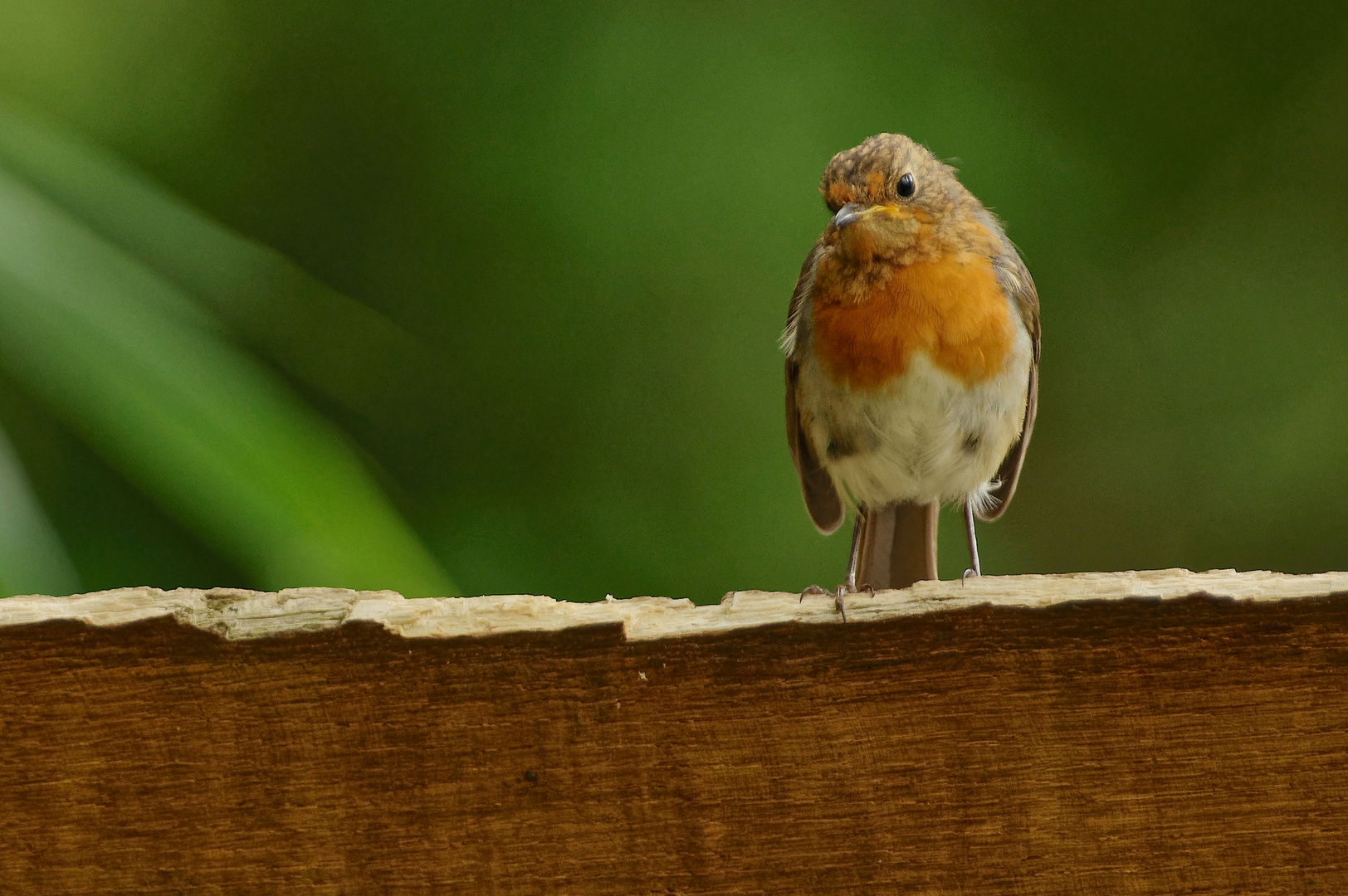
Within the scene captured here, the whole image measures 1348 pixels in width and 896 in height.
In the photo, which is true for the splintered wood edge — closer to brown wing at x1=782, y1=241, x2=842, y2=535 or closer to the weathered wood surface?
the weathered wood surface

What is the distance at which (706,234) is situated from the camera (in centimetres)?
391

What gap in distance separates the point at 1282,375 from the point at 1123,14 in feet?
3.93

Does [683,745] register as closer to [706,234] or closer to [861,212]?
[861,212]

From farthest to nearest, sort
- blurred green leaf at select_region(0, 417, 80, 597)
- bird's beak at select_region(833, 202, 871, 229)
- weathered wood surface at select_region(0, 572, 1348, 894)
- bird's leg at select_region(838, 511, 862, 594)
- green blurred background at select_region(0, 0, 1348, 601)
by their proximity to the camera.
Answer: green blurred background at select_region(0, 0, 1348, 601)
bird's leg at select_region(838, 511, 862, 594)
bird's beak at select_region(833, 202, 871, 229)
blurred green leaf at select_region(0, 417, 80, 597)
weathered wood surface at select_region(0, 572, 1348, 894)

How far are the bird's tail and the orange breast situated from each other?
56 cm

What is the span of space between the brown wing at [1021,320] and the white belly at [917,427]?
0.05 m

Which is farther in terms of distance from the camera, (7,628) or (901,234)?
(901,234)

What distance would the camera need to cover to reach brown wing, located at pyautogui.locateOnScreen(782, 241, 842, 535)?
9.00ft

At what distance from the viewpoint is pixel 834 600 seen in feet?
4.65

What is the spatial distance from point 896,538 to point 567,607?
5.77ft

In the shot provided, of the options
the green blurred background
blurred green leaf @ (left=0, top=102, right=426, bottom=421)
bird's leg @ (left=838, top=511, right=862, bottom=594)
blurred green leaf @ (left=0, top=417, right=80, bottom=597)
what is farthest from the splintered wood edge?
the green blurred background

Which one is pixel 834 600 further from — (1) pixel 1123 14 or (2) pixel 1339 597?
(1) pixel 1123 14

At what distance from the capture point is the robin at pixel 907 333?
2537mm

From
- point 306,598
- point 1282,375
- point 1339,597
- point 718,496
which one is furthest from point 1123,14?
point 306,598
